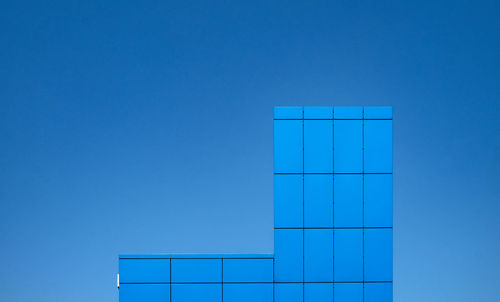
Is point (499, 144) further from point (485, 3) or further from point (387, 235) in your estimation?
point (387, 235)

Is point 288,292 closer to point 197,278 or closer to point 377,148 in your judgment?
point 197,278

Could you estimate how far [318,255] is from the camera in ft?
17.5

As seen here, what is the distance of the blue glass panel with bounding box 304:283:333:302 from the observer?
5340mm

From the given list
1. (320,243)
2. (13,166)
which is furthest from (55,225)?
(320,243)

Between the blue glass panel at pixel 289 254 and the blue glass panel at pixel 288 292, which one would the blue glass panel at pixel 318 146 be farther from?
the blue glass panel at pixel 288 292

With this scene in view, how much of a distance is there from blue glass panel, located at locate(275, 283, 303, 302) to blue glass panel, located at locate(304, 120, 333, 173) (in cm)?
108

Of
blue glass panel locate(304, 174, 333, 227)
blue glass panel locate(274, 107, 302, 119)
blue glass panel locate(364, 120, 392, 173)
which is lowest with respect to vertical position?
blue glass panel locate(304, 174, 333, 227)

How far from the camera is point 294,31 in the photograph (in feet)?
21.9

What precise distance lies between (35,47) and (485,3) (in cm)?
529

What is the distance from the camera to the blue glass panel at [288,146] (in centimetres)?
532

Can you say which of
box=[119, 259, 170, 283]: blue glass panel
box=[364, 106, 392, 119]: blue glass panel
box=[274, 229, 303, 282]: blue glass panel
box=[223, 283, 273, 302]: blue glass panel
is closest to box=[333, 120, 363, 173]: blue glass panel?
box=[364, 106, 392, 119]: blue glass panel

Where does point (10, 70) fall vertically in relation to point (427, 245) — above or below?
above

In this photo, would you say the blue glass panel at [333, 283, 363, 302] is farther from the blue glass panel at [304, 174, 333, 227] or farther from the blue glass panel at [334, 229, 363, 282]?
the blue glass panel at [304, 174, 333, 227]

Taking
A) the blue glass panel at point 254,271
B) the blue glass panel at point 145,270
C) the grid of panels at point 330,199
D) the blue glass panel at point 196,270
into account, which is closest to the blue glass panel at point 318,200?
the grid of panels at point 330,199
